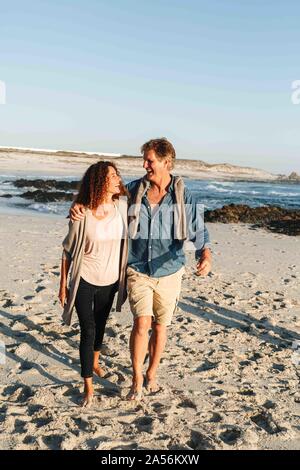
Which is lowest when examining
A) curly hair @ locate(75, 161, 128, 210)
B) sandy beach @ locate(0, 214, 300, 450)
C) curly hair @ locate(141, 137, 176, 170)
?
sandy beach @ locate(0, 214, 300, 450)

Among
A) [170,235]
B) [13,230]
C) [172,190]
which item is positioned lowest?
[13,230]

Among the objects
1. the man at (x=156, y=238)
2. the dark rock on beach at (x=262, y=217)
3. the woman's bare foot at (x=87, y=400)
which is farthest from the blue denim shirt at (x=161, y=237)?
the dark rock on beach at (x=262, y=217)

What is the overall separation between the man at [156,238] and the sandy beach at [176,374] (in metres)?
0.48

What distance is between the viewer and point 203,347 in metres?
5.04

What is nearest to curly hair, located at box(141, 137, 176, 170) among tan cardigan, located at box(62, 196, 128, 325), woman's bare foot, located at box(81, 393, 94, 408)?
tan cardigan, located at box(62, 196, 128, 325)

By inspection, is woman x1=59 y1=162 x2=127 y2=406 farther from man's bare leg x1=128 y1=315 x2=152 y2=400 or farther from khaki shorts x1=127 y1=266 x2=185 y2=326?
man's bare leg x1=128 y1=315 x2=152 y2=400

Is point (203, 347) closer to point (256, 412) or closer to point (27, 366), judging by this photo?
point (256, 412)

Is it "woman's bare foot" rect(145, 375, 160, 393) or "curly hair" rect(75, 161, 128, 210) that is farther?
"woman's bare foot" rect(145, 375, 160, 393)

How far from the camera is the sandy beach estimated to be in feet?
10.9

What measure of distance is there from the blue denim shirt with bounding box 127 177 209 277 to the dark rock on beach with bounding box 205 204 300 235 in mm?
11201

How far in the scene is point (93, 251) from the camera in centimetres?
371

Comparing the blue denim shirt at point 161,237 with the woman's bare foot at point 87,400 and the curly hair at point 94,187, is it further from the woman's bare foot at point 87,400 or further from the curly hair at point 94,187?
the woman's bare foot at point 87,400
